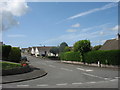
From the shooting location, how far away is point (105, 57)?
27516mm

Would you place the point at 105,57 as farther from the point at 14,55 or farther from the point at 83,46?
the point at 14,55

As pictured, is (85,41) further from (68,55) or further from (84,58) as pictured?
(68,55)

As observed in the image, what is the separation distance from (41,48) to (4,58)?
277 ft

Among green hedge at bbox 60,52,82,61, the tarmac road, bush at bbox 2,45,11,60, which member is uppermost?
bush at bbox 2,45,11,60

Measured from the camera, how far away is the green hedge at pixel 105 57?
25175 mm

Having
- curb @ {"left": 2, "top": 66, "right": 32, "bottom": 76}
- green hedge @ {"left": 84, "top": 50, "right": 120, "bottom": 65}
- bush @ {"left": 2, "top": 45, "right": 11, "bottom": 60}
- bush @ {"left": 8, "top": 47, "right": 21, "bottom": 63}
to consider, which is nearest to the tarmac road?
curb @ {"left": 2, "top": 66, "right": 32, "bottom": 76}

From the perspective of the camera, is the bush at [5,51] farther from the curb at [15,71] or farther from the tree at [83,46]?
the tree at [83,46]

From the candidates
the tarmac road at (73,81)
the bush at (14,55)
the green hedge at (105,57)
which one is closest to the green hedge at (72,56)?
the green hedge at (105,57)

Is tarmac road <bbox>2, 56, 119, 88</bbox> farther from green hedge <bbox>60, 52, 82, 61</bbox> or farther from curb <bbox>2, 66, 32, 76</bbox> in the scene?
green hedge <bbox>60, 52, 82, 61</bbox>

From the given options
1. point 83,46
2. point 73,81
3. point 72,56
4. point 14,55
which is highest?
point 83,46

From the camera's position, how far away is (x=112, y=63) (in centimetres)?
2580

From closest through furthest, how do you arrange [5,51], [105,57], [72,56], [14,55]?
1. [105,57]
2. [5,51]
3. [14,55]
4. [72,56]

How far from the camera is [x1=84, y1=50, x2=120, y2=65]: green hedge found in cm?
2517

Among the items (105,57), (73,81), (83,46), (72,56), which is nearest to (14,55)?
A: (83,46)
